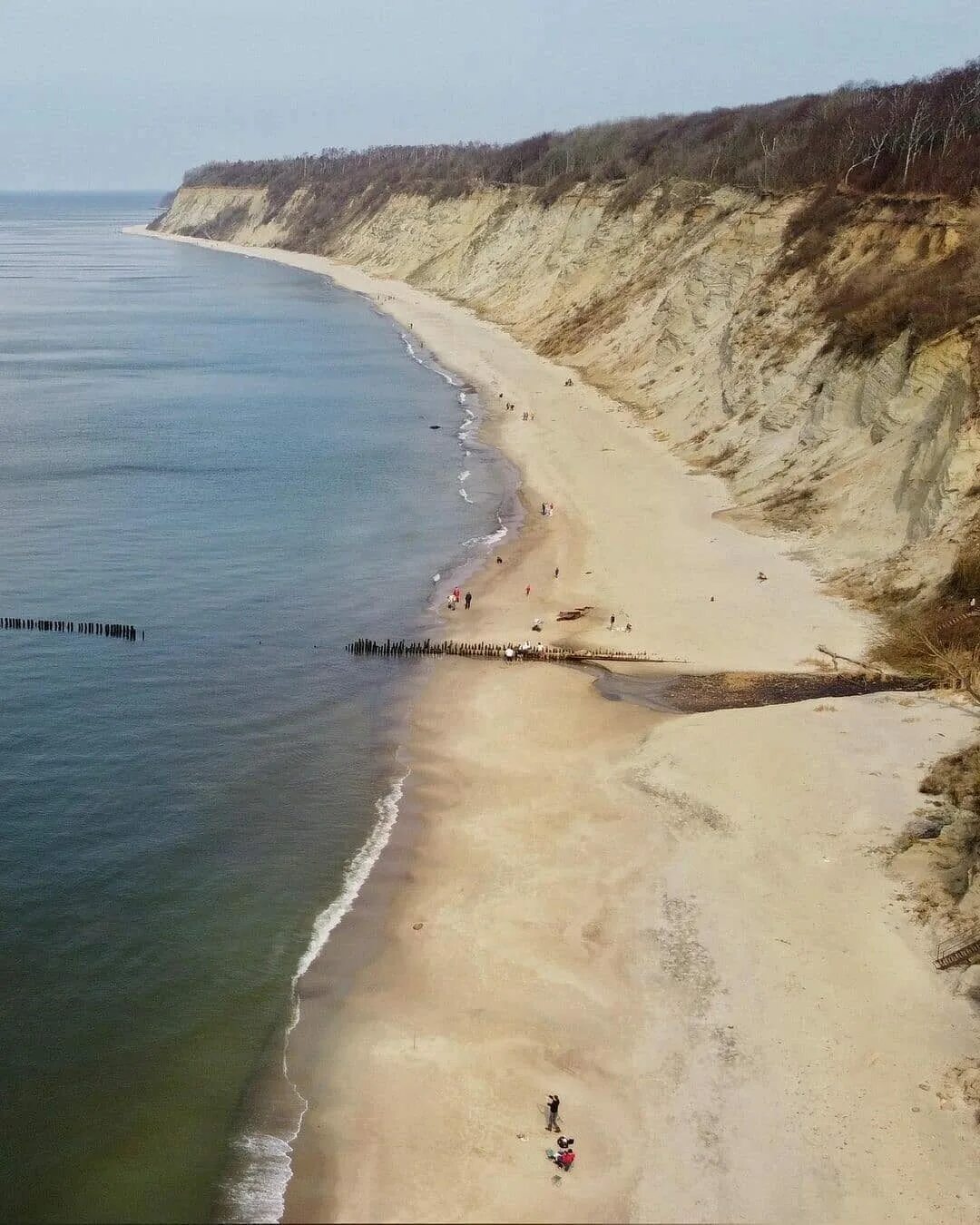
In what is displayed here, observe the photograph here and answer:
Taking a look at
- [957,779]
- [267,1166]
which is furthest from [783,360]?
[267,1166]

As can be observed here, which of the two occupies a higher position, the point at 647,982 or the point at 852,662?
the point at 852,662

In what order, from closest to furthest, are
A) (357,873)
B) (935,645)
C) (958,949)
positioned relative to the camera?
1. (958,949)
2. (357,873)
3. (935,645)

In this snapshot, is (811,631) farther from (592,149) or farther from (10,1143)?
(592,149)

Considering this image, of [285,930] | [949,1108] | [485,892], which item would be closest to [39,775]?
[285,930]

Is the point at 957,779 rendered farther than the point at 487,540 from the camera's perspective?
No

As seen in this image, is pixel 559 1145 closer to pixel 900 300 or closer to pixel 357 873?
pixel 357 873

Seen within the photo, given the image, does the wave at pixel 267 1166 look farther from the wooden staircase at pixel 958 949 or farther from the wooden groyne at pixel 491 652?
the wooden groyne at pixel 491 652
